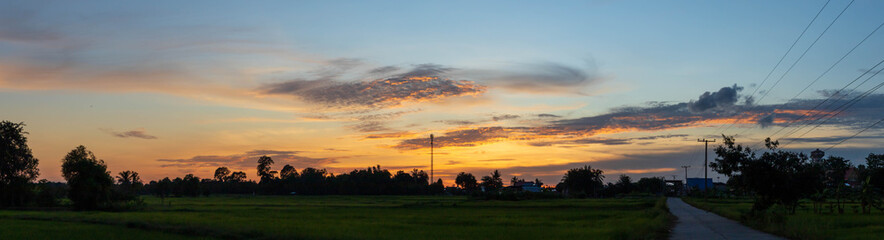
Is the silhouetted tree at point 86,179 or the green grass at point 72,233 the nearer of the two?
the green grass at point 72,233

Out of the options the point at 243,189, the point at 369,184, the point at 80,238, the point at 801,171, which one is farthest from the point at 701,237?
the point at 243,189

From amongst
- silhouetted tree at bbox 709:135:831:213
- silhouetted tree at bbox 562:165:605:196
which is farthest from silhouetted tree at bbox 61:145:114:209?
silhouetted tree at bbox 562:165:605:196

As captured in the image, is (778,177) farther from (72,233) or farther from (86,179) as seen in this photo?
(86,179)

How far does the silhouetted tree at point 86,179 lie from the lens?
7175 centimetres

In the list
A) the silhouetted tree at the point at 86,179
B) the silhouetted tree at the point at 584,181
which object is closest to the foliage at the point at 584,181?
the silhouetted tree at the point at 584,181

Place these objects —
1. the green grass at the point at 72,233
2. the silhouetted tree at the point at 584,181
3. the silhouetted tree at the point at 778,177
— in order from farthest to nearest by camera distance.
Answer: the silhouetted tree at the point at 584,181, the silhouetted tree at the point at 778,177, the green grass at the point at 72,233

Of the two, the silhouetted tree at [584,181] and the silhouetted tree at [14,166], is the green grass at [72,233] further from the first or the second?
the silhouetted tree at [584,181]

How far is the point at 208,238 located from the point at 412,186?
155 m

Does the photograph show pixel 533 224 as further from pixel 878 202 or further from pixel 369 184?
pixel 369 184

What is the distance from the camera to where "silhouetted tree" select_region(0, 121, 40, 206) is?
7669 centimetres

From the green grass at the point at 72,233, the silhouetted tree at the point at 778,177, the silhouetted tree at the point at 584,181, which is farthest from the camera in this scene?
the silhouetted tree at the point at 584,181

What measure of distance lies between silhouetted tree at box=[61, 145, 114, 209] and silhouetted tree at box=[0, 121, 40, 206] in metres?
6.15

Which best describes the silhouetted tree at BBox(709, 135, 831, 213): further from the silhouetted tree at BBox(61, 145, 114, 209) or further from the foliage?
the foliage

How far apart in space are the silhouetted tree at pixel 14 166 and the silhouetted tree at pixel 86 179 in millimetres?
6151
